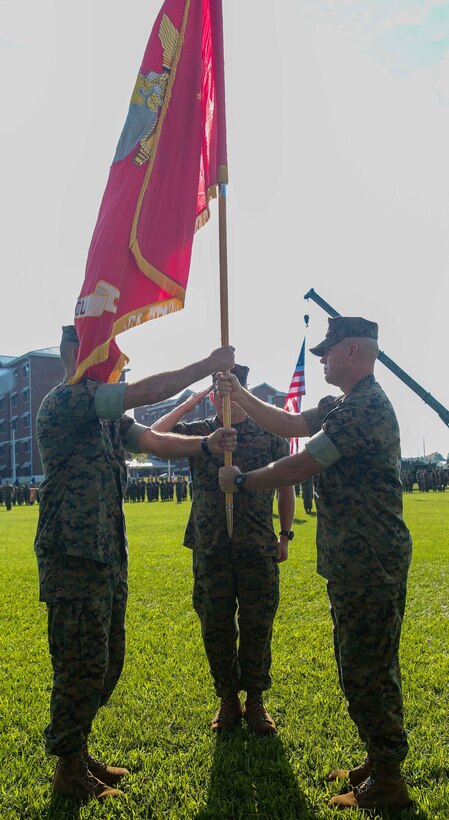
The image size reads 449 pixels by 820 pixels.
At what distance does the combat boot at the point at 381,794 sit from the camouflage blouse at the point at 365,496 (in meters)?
0.99

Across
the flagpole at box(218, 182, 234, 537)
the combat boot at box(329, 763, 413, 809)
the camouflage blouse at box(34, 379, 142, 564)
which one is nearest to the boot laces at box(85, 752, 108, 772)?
the camouflage blouse at box(34, 379, 142, 564)

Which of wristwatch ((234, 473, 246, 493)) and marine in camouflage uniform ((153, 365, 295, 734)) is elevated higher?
wristwatch ((234, 473, 246, 493))

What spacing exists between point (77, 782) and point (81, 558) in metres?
1.20

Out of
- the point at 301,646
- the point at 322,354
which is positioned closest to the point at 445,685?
the point at 301,646

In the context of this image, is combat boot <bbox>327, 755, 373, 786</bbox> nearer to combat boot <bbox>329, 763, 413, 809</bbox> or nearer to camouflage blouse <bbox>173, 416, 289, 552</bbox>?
combat boot <bbox>329, 763, 413, 809</bbox>

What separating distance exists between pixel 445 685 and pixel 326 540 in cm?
223

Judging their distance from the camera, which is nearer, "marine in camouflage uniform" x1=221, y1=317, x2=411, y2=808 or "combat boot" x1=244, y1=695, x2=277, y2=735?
"marine in camouflage uniform" x1=221, y1=317, x2=411, y2=808

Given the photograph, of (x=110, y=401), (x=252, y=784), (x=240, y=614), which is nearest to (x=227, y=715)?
(x=240, y=614)

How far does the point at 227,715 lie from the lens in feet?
13.9

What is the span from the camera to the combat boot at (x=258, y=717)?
160 inches

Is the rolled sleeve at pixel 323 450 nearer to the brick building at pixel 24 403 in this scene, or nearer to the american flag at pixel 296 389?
the american flag at pixel 296 389

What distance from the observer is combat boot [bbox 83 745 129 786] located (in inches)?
137

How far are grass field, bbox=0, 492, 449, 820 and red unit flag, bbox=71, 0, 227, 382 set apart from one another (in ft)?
7.88

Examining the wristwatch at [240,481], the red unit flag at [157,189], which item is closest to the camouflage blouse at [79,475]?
the red unit flag at [157,189]
